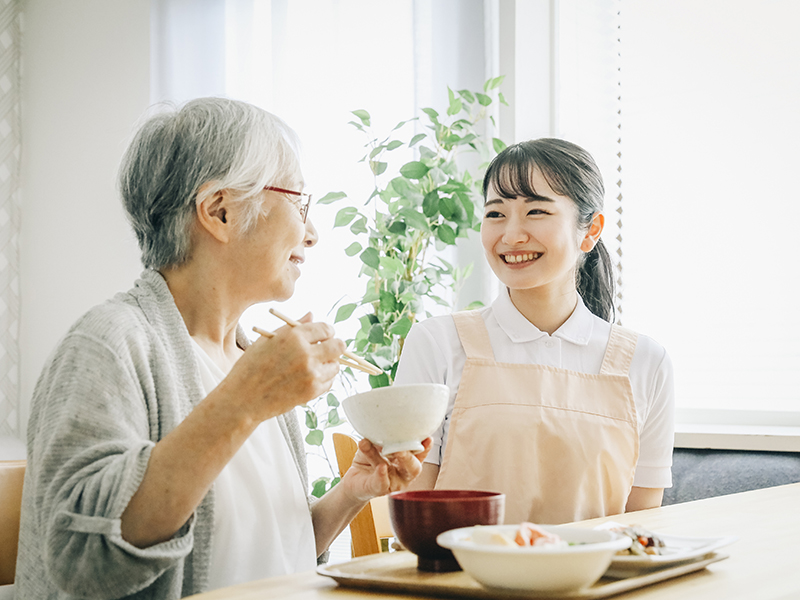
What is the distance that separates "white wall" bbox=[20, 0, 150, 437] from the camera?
11.4 feet

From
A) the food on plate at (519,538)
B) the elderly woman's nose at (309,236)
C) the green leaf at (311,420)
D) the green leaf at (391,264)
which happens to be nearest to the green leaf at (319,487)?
the green leaf at (311,420)

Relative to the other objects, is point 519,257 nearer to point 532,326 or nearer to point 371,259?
point 532,326

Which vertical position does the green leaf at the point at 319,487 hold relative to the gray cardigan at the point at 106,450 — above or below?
below

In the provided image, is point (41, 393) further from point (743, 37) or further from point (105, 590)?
point (743, 37)

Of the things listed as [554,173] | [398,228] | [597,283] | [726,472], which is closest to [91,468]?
[554,173]

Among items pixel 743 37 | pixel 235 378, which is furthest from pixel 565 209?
pixel 743 37

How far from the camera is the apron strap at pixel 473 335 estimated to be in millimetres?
1586

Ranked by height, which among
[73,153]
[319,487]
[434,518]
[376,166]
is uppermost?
[73,153]

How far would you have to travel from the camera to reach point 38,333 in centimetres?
364

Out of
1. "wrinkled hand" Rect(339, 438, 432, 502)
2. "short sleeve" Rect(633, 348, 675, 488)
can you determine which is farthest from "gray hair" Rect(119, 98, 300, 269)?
"short sleeve" Rect(633, 348, 675, 488)

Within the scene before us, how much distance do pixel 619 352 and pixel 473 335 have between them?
12.5 inches

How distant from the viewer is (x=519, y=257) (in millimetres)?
1658

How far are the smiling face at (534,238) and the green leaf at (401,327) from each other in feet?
2.07

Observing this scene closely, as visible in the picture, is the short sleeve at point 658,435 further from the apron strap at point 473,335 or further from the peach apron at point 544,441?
the apron strap at point 473,335
